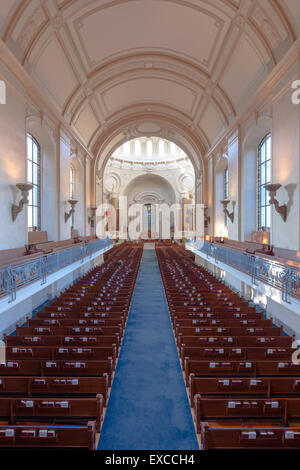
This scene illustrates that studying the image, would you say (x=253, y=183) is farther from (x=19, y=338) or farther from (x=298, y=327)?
(x=19, y=338)

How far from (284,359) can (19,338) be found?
15.7 ft

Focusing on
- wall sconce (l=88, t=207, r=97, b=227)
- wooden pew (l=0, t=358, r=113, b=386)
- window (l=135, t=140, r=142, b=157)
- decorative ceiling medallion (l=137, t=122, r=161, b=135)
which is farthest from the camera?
window (l=135, t=140, r=142, b=157)

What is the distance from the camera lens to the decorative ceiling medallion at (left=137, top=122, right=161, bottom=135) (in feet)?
65.4

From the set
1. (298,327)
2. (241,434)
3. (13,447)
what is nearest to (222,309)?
(298,327)

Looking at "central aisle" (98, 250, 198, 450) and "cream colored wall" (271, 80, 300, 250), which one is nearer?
"central aisle" (98, 250, 198, 450)

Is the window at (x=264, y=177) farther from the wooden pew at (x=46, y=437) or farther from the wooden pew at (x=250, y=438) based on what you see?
the wooden pew at (x=46, y=437)

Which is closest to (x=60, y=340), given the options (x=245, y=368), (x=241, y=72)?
(x=245, y=368)

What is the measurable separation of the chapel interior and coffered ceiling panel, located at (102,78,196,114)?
0.39 feet

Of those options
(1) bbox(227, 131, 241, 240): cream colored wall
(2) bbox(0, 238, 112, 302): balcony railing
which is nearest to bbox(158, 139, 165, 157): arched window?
(1) bbox(227, 131, 241, 240): cream colored wall

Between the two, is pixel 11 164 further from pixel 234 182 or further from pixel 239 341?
pixel 234 182

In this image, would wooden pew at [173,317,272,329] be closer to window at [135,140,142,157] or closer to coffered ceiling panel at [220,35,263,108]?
coffered ceiling panel at [220,35,263,108]

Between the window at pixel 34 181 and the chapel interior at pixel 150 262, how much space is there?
0.33 feet

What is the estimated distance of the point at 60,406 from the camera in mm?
3008

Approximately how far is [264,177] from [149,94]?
9.55m
